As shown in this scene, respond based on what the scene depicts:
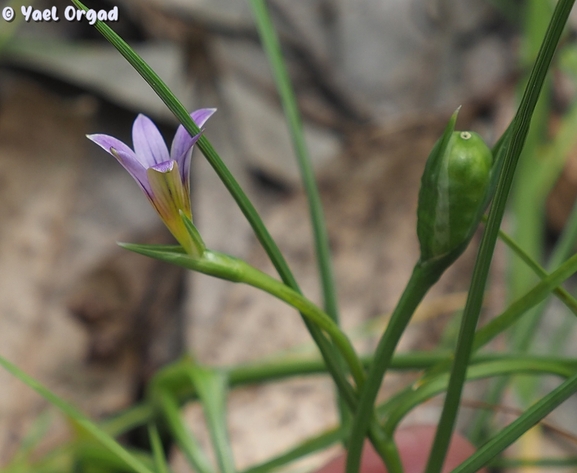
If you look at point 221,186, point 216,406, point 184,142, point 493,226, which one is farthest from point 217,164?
point 221,186

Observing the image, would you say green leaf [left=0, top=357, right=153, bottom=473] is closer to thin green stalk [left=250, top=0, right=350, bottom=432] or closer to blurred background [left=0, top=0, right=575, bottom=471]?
thin green stalk [left=250, top=0, right=350, bottom=432]

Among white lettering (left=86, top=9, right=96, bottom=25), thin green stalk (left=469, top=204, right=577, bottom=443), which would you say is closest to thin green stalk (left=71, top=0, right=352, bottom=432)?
white lettering (left=86, top=9, right=96, bottom=25)

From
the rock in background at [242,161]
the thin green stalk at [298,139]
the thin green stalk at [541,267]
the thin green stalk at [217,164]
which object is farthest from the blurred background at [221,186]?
the thin green stalk at [217,164]

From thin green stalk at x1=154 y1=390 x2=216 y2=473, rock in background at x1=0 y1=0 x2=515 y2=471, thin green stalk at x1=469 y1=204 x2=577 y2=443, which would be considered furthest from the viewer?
rock in background at x1=0 y1=0 x2=515 y2=471

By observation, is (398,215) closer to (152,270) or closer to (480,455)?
(152,270)

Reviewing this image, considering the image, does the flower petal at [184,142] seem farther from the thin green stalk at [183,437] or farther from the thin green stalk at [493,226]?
the thin green stalk at [183,437]

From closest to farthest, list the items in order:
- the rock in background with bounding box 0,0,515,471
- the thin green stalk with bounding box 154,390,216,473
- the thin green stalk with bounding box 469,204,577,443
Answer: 1. the thin green stalk with bounding box 469,204,577,443
2. the thin green stalk with bounding box 154,390,216,473
3. the rock in background with bounding box 0,0,515,471

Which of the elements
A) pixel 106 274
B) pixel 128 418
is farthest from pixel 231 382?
pixel 106 274
